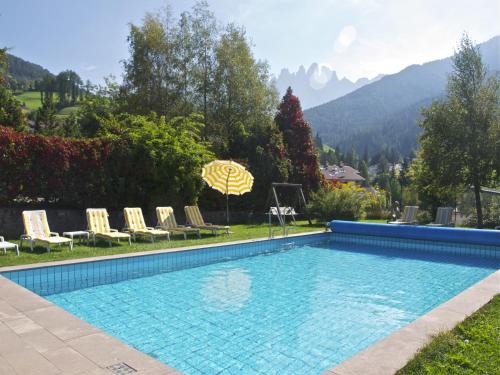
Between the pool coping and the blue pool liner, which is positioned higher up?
the pool coping

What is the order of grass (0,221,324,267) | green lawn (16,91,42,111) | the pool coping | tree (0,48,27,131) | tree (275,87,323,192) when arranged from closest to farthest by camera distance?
the pool coping
grass (0,221,324,267)
tree (275,87,323,192)
tree (0,48,27,131)
green lawn (16,91,42,111)

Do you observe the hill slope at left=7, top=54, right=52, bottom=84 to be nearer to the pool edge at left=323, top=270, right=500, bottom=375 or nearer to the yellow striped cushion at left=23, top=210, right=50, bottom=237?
the yellow striped cushion at left=23, top=210, right=50, bottom=237

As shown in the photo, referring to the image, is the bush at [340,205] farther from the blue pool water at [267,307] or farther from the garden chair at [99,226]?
the garden chair at [99,226]

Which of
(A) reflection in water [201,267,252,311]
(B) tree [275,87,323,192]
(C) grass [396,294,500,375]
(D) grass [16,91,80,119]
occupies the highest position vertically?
(D) grass [16,91,80,119]

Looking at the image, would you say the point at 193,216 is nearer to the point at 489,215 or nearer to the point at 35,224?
the point at 35,224

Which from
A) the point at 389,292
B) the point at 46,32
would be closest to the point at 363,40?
the point at 389,292

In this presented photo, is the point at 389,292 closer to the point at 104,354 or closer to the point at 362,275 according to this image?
the point at 362,275

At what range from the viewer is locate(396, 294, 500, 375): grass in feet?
10.3

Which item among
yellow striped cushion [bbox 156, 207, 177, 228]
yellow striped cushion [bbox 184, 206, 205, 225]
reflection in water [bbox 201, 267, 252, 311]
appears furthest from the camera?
yellow striped cushion [bbox 184, 206, 205, 225]

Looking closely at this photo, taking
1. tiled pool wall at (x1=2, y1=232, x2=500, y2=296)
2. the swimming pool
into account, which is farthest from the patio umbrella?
the swimming pool

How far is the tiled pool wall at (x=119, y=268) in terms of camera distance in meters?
6.69

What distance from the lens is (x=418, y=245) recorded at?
1195cm

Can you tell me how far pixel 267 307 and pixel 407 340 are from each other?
2.67m

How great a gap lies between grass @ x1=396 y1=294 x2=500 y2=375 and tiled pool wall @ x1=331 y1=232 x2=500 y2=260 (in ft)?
24.1
